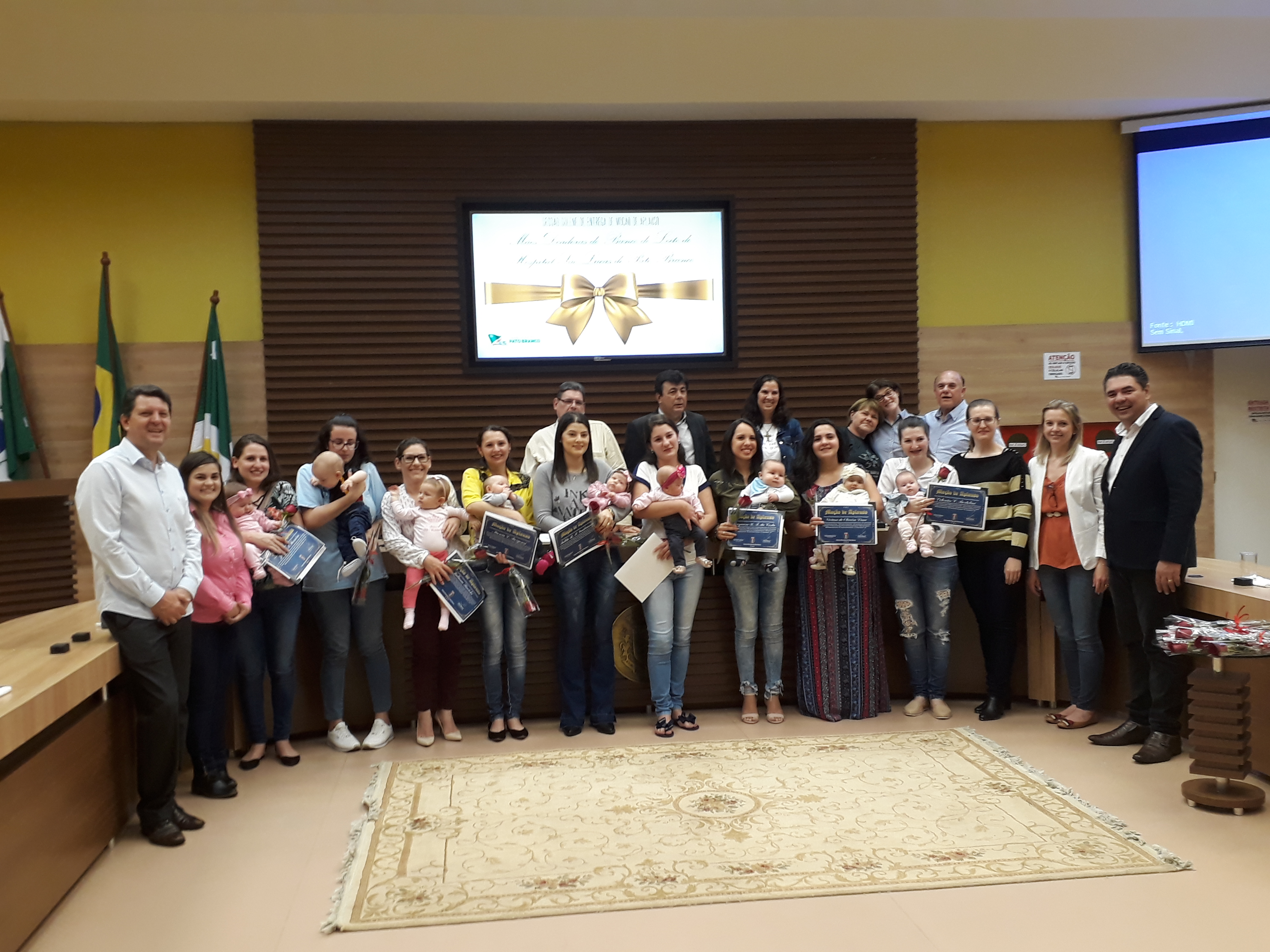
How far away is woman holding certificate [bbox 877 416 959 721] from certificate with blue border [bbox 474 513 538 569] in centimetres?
190

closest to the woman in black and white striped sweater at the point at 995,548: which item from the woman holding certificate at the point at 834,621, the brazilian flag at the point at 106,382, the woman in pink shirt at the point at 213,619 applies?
the woman holding certificate at the point at 834,621

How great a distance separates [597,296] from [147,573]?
3.83m

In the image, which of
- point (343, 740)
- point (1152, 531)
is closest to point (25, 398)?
point (343, 740)

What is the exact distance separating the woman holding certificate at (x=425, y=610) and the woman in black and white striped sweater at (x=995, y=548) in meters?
2.68

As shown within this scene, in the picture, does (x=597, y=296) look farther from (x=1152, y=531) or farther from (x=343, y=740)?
(x=1152, y=531)

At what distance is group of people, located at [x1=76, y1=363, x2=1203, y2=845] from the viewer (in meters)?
4.10

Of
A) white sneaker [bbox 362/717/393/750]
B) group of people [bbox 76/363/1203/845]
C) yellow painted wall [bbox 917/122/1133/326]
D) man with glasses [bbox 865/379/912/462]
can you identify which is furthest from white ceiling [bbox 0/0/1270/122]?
white sneaker [bbox 362/717/393/750]

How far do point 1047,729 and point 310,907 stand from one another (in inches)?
139

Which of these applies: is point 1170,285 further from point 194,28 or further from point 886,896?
point 194,28

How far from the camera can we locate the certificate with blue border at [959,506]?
4672mm

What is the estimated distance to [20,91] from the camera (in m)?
5.59

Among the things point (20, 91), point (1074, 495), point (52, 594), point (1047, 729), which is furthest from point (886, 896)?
point (20, 91)

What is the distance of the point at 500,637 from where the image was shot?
4.70 metres

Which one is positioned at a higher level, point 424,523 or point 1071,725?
point 424,523
